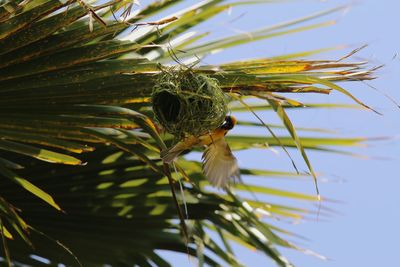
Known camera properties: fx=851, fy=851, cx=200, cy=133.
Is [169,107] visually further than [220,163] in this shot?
No

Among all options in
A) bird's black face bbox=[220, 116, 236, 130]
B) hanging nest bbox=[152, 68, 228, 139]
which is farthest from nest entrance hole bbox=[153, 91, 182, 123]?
bird's black face bbox=[220, 116, 236, 130]

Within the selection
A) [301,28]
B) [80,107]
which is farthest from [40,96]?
[301,28]

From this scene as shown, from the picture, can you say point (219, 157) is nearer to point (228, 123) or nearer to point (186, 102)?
point (228, 123)

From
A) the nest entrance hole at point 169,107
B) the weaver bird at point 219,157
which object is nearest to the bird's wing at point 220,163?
the weaver bird at point 219,157

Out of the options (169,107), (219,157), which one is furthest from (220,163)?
(169,107)

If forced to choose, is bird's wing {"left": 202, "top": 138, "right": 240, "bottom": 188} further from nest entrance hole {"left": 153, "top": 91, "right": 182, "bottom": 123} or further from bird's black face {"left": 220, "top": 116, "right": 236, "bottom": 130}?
nest entrance hole {"left": 153, "top": 91, "right": 182, "bottom": 123}

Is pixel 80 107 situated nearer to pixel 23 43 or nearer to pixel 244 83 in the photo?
pixel 23 43
